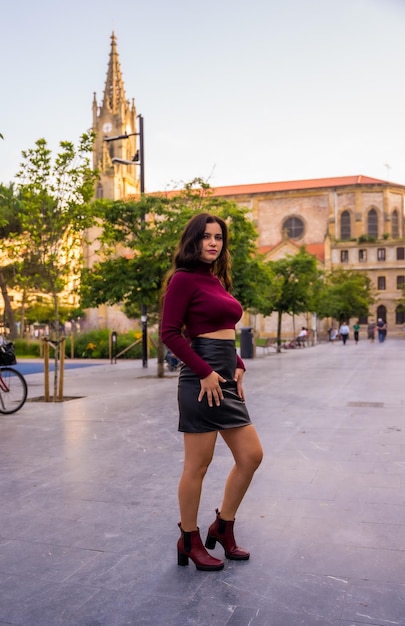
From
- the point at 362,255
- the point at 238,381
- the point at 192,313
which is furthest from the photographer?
the point at 362,255

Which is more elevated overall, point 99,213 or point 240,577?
point 99,213

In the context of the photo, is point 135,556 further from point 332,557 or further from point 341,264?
point 341,264

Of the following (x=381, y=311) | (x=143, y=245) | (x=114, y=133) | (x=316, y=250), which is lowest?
(x=381, y=311)

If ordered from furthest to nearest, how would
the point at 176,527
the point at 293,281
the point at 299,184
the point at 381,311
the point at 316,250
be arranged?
the point at 299,184, the point at 381,311, the point at 316,250, the point at 293,281, the point at 176,527

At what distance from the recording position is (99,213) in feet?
38.6

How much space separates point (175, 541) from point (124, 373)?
14244 millimetres

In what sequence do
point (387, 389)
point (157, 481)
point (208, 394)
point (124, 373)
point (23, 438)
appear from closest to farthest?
point (208, 394) < point (157, 481) < point (23, 438) < point (387, 389) < point (124, 373)

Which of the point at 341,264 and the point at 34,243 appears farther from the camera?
the point at 341,264

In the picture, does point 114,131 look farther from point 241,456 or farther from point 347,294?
point 241,456

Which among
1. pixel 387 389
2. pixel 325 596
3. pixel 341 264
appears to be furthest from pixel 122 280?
pixel 341 264

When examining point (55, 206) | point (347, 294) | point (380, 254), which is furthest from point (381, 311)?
point (55, 206)

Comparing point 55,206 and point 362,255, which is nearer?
point 55,206

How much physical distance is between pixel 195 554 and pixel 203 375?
101 centimetres

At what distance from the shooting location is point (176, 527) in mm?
4145
